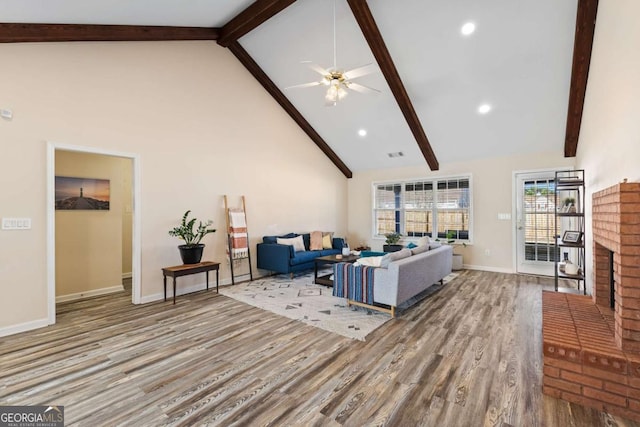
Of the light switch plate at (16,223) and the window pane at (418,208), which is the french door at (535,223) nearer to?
the window pane at (418,208)

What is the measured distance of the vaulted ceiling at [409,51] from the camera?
11.8 feet

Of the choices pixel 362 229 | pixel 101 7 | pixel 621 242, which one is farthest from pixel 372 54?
pixel 362 229

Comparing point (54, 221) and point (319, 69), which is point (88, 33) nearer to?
point (54, 221)

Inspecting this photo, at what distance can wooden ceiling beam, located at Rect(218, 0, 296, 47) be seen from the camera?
411cm

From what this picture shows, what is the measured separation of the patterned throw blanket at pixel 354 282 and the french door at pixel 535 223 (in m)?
4.19

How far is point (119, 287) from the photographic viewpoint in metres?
4.90

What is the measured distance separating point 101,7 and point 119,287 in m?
4.04

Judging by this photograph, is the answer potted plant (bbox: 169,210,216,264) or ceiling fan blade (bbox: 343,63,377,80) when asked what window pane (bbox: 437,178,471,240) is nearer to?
ceiling fan blade (bbox: 343,63,377,80)

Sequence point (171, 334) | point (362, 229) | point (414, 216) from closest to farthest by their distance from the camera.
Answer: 1. point (171, 334)
2. point (414, 216)
3. point (362, 229)

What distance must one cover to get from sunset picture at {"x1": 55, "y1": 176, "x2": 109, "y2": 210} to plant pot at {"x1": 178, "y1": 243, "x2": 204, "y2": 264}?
1.70 m

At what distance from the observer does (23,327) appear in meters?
3.21

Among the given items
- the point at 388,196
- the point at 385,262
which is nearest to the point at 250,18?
the point at 385,262

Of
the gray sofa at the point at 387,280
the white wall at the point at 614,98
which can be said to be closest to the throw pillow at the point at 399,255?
the gray sofa at the point at 387,280

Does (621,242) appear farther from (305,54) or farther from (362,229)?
(362,229)
